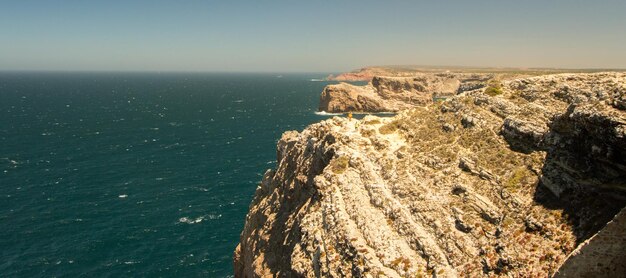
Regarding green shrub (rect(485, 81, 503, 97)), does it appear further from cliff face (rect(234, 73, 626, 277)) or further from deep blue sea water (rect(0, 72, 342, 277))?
deep blue sea water (rect(0, 72, 342, 277))

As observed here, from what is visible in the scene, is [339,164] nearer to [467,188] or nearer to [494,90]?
[467,188]

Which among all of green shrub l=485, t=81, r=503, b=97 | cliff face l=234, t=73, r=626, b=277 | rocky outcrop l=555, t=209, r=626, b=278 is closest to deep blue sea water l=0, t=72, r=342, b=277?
cliff face l=234, t=73, r=626, b=277

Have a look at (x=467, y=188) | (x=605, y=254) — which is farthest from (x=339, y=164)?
(x=605, y=254)

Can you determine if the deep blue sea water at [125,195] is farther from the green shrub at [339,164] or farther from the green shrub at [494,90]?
the green shrub at [494,90]

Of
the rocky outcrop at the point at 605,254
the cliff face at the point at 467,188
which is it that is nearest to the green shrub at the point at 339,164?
the cliff face at the point at 467,188

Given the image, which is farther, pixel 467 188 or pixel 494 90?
pixel 494 90

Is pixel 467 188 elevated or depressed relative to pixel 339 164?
depressed

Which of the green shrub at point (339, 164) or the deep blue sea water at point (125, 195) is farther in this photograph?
the deep blue sea water at point (125, 195)

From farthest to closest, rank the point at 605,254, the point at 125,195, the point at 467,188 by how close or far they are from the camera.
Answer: the point at 125,195 → the point at 467,188 → the point at 605,254

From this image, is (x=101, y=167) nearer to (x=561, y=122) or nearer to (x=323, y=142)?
(x=323, y=142)
